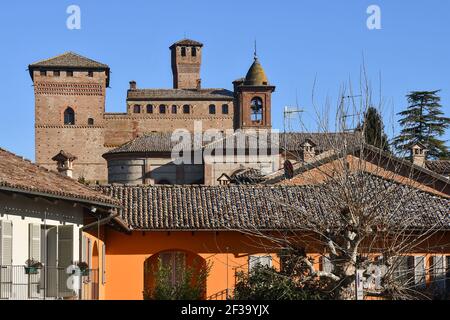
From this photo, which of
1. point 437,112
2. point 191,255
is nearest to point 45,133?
point 437,112

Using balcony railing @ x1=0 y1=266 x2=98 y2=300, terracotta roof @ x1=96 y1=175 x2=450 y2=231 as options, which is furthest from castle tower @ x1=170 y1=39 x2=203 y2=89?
balcony railing @ x1=0 y1=266 x2=98 y2=300

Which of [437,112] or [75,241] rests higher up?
[437,112]

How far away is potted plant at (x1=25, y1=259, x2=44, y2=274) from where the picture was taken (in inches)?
697

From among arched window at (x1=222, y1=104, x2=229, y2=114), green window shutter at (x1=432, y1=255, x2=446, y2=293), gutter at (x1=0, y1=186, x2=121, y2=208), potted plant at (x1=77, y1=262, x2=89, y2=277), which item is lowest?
green window shutter at (x1=432, y1=255, x2=446, y2=293)

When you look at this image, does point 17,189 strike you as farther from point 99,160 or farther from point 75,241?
point 99,160

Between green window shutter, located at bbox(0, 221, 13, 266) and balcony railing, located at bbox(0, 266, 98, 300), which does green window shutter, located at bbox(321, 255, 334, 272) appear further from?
green window shutter, located at bbox(0, 221, 13, 266)

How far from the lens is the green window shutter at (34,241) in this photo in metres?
18.5

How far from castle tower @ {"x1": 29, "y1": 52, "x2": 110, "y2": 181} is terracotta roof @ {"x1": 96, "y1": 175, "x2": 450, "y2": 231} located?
183 feet

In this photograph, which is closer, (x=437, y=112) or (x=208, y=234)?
(x=208, y=234)

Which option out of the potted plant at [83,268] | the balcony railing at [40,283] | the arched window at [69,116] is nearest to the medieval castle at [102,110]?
the arched window at [69,116]

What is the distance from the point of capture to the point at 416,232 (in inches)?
1077

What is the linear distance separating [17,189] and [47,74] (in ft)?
241
